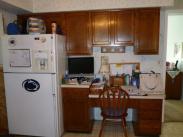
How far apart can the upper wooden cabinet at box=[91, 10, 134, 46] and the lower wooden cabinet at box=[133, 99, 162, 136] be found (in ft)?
3.53

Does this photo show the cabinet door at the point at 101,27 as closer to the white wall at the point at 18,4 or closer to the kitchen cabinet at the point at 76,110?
the kitchen cabinet at the point at 76,110

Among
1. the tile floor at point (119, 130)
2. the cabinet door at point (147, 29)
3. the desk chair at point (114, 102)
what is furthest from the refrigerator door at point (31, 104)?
the cabinet door at point (147, 29)

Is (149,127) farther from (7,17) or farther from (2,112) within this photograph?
(7,17)

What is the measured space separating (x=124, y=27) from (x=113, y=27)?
0.19 metres

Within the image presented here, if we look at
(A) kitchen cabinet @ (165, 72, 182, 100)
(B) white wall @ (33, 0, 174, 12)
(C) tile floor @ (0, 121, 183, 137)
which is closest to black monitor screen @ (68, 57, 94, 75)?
(B) white wall @ (33, 0, 174, 12)

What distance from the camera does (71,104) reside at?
10.0 ft

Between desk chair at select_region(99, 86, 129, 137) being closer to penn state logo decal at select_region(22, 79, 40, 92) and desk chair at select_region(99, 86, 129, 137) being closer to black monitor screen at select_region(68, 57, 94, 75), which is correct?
black monitor screen at select_region(68, 57, 94, 75)

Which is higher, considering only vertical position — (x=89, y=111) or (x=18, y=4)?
(x=18, y=4)

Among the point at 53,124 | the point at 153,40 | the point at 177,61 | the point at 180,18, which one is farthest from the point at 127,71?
the point at 180,18

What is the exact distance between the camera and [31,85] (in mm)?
2824

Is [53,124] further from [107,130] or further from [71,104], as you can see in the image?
[107,130]

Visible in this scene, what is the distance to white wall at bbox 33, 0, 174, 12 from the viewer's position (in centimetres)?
293

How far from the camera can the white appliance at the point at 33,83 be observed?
8.99ft

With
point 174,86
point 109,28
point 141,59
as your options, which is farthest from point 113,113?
point 174,86
